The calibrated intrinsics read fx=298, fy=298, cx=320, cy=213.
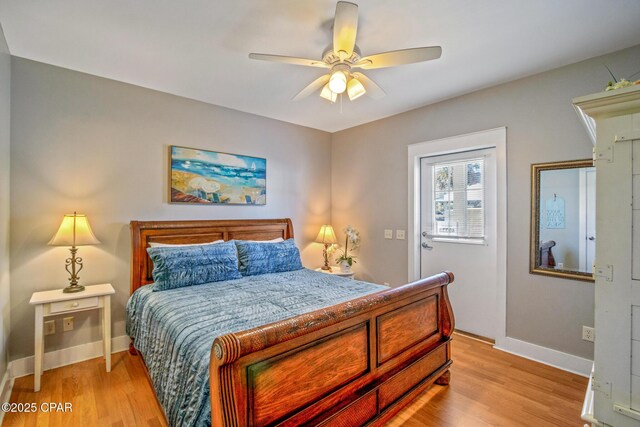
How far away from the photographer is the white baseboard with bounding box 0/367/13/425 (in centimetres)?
204

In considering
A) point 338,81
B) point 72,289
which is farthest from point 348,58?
point 72,289

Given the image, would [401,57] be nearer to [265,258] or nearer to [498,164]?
[498,164]

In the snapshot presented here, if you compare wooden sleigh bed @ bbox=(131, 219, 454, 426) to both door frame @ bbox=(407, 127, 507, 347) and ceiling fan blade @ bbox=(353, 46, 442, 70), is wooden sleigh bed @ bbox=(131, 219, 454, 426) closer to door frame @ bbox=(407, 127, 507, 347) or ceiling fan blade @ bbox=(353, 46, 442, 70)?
door frame @ bbox=(407, 127, 507, 347)

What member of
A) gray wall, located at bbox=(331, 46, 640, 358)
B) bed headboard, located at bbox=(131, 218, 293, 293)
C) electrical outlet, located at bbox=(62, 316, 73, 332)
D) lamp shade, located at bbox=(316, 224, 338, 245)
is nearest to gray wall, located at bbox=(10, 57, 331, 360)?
electrical outlet, located at bbox=(62, 316, 73, 332)

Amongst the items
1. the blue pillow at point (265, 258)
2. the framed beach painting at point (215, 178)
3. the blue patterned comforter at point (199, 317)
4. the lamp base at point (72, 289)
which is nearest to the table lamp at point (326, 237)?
the blue pillow at point (265, 258)

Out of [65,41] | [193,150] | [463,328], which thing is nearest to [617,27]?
[463,328]

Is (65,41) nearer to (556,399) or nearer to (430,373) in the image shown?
(430,373)

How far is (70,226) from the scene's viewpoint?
245 centimetres

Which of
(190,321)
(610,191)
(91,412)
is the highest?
(610,191)

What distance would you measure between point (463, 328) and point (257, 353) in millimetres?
2866

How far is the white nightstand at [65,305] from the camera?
2.23 m

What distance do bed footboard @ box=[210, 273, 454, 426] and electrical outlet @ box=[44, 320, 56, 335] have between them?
2.32 meters

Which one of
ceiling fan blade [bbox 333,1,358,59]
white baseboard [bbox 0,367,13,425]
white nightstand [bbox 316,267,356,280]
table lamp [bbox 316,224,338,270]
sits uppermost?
ceiling fan blade [bbox 333,1,358,59]

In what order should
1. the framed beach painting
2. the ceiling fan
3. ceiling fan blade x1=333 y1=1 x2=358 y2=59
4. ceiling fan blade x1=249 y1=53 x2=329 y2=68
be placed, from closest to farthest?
ceiling fan blade x1=333 y1=1 x2=358 y2=59 < the ceiling fan < ceiling fan blade x1=249 y1=53 x2=329 y2=68 < the framed beach painting
